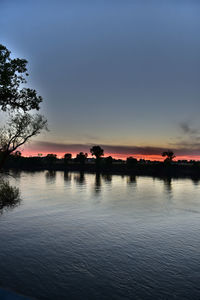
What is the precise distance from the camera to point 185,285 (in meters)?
19.2

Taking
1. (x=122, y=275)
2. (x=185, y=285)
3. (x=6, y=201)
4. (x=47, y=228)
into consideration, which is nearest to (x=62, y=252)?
(x=122, y=275)

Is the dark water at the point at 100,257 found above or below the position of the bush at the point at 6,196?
below

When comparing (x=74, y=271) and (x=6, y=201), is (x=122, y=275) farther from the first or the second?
(x=6, y=201)

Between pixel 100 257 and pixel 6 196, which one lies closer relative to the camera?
pixel 100 257

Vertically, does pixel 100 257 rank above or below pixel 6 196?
below

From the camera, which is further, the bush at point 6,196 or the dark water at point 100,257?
the bush at point 6,196

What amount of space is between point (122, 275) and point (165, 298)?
457cm

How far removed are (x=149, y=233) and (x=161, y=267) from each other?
38.5 ft

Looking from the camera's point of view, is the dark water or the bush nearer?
the dark water

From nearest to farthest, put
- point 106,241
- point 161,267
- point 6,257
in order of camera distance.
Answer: point 161,267 < point 6,257 < point 106,241

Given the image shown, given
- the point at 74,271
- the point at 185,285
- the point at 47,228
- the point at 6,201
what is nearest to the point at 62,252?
the point at 74,271

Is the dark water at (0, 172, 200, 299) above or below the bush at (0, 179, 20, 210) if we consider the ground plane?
below

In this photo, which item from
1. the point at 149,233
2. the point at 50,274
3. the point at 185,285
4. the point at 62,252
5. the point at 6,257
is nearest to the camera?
the point at 185,285

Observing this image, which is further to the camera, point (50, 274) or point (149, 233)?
point (149, 233)
